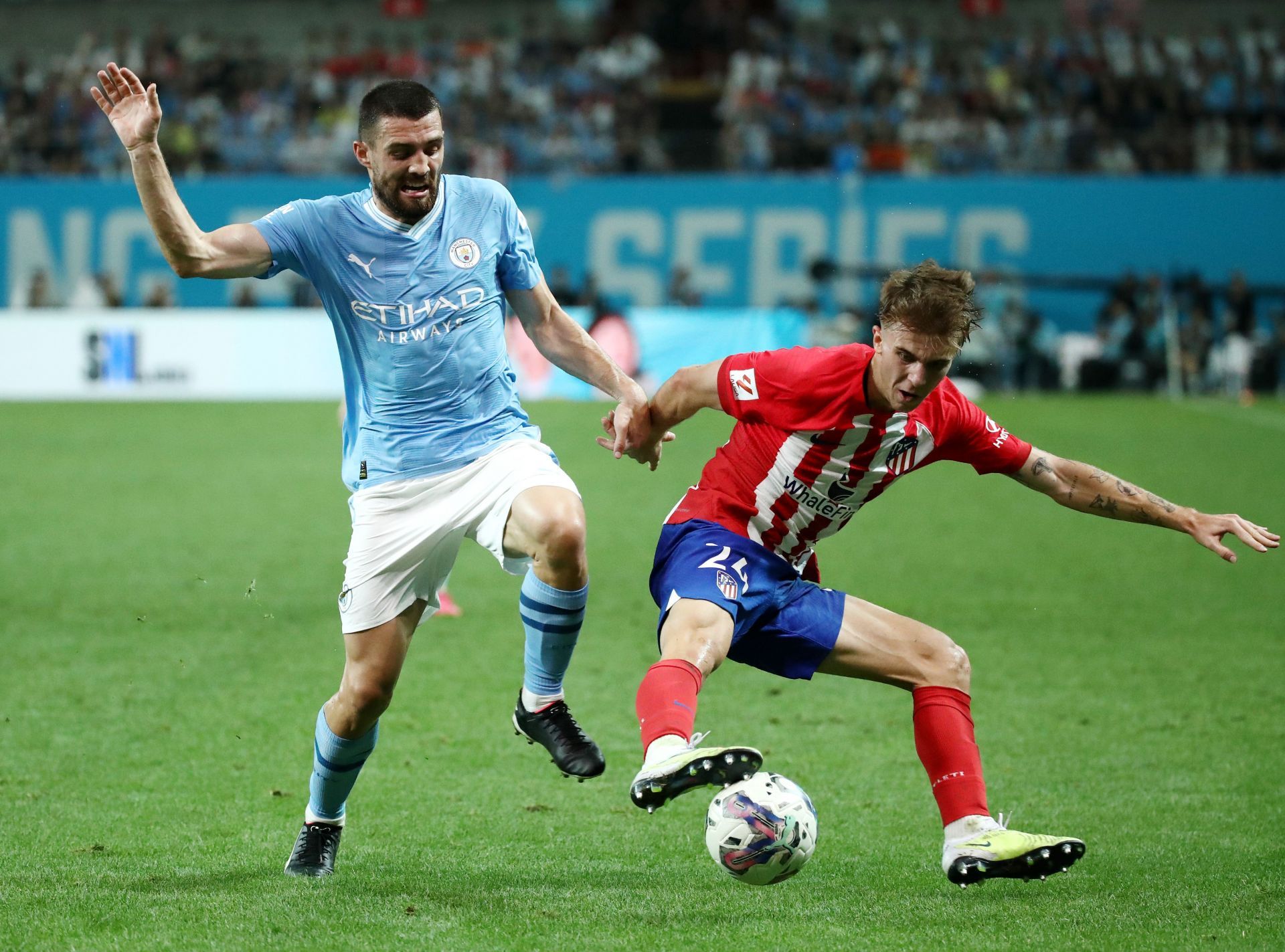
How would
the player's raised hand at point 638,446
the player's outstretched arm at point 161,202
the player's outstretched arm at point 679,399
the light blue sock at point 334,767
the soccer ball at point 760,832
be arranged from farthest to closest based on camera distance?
the player's raised hand at point 638,446
the light blue sock at point 334,767
the player's outstretched arm at point 679,399
the player's outstretched arm at point 161,202
the soccer ball at point 760,832

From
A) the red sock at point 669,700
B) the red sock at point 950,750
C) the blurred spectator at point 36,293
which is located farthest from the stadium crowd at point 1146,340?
the red sock at point 669,700

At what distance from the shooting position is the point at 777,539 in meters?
4.76

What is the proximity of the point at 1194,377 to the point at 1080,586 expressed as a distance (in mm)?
16411

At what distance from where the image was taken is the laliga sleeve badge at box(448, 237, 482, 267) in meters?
4.85

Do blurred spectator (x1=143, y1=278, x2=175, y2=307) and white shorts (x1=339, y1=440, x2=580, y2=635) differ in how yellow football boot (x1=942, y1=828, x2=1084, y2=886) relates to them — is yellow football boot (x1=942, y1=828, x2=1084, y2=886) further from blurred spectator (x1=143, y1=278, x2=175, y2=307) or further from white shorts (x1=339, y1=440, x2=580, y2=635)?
blurred spectator (x1=143, y1=278, x2=175, y2=307)

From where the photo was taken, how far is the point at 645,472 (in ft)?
53.1

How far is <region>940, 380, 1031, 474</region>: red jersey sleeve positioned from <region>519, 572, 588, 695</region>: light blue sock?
4.13 ft

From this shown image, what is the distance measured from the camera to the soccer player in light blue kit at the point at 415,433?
467cm

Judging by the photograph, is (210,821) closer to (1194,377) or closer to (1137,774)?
(1137,774)

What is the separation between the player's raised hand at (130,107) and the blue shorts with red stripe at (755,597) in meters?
→ 2.01

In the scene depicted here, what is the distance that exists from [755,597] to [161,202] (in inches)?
82.2

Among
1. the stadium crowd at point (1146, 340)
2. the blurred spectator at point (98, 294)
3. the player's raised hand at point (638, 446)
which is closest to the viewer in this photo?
the player's raised hand at point (638, 446)

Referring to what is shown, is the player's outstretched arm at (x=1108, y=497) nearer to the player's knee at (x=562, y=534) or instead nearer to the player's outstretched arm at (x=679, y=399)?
the player's outstretched arm at (x=679, y=399)

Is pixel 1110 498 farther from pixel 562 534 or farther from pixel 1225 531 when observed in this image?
pixel 562 534
